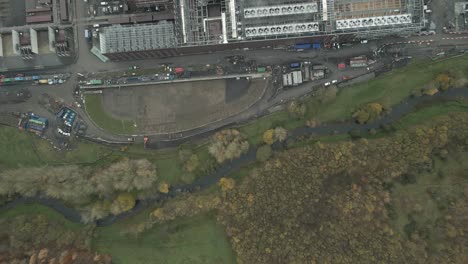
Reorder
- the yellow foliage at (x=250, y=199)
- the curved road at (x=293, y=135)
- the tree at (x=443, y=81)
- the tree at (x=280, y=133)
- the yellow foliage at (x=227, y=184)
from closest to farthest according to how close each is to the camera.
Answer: the yellow foliage at (x=250, y=199) < the yellow foliage at (x=227, y=184) < the tree at (x=443, y=81) < the tree at (x=280, y=133) < the curved road at (x=293, y=135)

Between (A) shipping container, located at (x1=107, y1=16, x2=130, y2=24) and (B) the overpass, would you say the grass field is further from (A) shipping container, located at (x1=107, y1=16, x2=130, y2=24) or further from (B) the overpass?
(A) shipping container, located at (x1=107, y1=16, x2=130, y2=24)

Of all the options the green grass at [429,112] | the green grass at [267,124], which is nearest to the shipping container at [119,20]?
the green grass at [267,124]

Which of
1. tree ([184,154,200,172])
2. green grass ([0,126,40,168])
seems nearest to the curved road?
Result: tree ([184,154,200,172])

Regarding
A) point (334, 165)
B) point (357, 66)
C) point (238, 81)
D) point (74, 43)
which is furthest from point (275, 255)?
point (74, 43)

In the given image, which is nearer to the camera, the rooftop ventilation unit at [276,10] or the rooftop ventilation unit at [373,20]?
the rooftop ventilation unit at [373,20]

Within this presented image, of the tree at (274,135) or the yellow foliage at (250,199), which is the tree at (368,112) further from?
the yellow foliage at (250,199)

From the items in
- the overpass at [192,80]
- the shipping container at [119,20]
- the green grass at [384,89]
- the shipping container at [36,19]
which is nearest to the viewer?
the green grass at [384,89]
